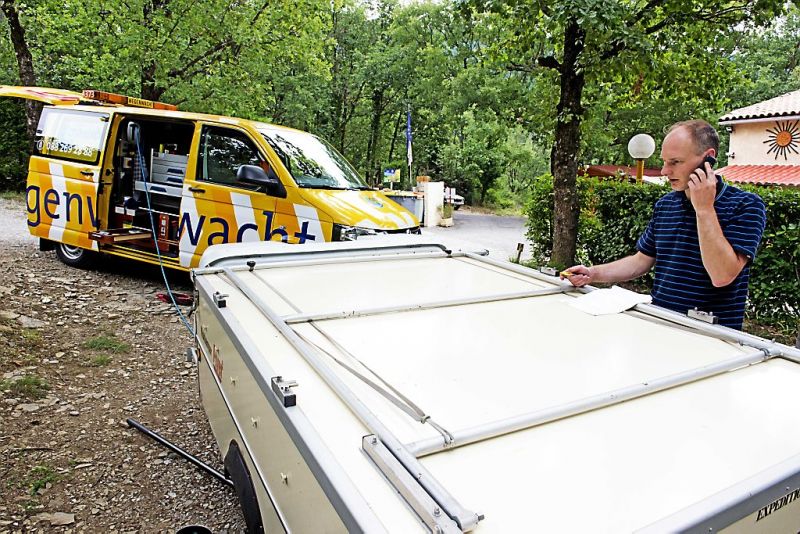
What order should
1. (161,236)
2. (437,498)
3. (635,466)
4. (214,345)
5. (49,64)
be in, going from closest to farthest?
(437,498)
(635,466)
(214,345)
(161,236)
(49,64)

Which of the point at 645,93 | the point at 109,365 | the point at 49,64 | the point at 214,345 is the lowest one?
the point at 109,365

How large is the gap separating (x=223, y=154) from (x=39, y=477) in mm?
4278

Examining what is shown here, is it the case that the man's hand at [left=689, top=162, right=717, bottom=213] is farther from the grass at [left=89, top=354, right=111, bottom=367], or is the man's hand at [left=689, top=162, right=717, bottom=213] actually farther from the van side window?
the van side window

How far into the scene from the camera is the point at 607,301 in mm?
2512

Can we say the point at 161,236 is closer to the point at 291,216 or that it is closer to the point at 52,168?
the point at 52,168

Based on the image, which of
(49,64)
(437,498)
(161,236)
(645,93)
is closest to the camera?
(437,498)

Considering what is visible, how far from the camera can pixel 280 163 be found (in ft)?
20.9

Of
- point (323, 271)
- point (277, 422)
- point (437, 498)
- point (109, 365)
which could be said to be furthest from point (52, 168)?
point (437, 498)

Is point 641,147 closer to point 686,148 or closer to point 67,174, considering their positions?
point 686,148

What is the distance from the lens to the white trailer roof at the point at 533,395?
118 cm

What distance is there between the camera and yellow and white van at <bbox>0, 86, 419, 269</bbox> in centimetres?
620

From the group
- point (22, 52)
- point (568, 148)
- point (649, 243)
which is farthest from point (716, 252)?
point (22, 52)

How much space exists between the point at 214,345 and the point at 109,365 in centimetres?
279

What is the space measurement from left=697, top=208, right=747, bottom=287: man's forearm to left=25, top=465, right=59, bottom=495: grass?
370 cm
